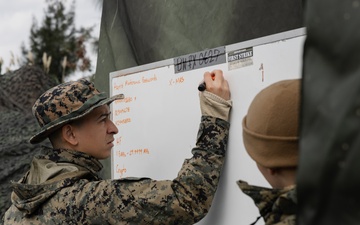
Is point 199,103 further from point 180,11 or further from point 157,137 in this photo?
point 180,11

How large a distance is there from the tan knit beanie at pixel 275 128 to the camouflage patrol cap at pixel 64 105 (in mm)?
1174

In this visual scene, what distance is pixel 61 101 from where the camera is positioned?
2621 mm

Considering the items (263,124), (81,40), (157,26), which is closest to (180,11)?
(157,26)

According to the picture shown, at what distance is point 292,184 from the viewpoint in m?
1.57

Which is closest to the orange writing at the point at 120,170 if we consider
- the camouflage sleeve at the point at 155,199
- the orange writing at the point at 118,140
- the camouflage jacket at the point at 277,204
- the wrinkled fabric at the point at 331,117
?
the orange writing at the point at 118,140

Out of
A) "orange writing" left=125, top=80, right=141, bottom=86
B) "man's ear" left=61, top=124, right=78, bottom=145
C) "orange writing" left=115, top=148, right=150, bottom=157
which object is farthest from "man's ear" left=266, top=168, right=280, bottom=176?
"orange writing" left=125, top=80, right=141, bottom=86

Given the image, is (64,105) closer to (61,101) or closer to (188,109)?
(61,101)

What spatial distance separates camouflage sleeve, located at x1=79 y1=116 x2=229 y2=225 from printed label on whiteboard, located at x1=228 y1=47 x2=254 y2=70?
0.45 m

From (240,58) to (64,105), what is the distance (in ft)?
2.43

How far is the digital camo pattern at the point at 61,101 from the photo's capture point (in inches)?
103

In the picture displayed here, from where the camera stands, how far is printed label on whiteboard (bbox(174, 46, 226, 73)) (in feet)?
8.77

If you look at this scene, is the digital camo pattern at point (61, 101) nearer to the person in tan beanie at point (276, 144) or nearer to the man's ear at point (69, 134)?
the man's ear at point (69, 134)

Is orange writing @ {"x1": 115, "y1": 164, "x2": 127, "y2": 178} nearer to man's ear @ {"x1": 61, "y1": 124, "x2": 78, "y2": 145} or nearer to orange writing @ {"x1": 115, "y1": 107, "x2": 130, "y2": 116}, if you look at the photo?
orange writing @ {"x1": 115, "y1": 107, "x2": 130, "y2": 116}

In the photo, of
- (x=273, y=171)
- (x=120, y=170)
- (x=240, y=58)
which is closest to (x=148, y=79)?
(x=120, y=170)
